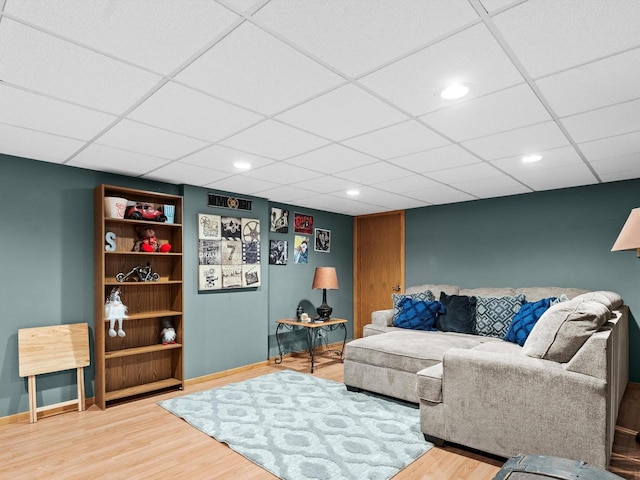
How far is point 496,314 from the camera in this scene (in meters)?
4.69

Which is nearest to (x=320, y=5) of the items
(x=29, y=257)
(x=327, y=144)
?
(x=327, y=144)

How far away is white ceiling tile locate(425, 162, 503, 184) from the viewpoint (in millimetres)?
3768

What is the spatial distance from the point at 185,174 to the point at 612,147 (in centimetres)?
394

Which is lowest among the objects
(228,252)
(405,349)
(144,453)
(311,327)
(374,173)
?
(144,453)

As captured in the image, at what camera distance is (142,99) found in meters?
2.25

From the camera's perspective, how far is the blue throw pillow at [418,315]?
199 inches

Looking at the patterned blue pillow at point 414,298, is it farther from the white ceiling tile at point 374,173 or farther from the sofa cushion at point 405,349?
the white ceiling tile at point 374,173

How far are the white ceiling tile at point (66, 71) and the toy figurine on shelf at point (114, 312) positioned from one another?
2.18 m

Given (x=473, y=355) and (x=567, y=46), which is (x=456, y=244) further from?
(x=567, y=46)

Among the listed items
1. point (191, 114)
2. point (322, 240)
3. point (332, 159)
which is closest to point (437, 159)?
point (332, 159)

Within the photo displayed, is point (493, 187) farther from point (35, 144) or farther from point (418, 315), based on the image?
point (35, 144)

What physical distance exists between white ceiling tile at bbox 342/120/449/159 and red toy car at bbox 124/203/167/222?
2305 millimetres

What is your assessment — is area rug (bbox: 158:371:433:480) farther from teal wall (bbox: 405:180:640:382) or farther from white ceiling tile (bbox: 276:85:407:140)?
teal wall (bbox: 405:180:640:382)

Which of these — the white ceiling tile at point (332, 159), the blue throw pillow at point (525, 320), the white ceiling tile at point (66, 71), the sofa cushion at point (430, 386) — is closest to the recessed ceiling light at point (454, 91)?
the white ceiling tile at point (332, 159)
